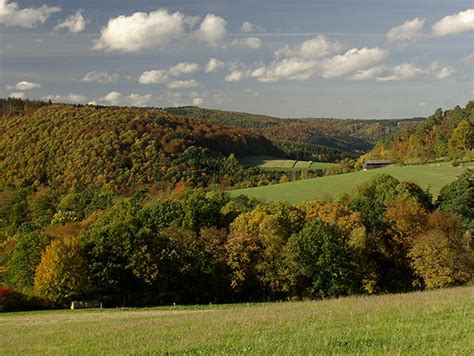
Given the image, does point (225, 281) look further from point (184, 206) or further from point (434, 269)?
point (434, 269)

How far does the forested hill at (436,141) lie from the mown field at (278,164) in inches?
659

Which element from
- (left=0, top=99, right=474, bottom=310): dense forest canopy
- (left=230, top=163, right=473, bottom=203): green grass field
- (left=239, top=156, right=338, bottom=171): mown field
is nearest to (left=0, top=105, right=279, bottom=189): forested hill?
(left=239, top=156, right=338, bottom=171): mown field

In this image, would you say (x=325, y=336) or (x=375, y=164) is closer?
(x=325, y=336)

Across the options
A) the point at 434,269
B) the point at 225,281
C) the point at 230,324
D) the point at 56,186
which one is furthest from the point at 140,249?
the point at 56,186

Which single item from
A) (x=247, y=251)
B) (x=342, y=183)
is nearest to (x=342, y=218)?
(x=247, y=251)

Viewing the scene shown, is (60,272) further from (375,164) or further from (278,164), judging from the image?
(278,164)

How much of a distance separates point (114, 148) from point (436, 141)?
251 ft

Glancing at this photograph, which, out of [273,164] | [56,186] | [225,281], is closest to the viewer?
[225,281]

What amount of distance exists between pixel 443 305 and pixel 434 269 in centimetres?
3870

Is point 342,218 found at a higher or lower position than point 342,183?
lower

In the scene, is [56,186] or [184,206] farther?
[56,186]

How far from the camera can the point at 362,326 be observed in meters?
13.9

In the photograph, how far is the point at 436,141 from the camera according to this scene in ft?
402

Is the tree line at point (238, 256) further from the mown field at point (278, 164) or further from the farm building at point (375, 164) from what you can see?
the mown field at point (278, 164)
